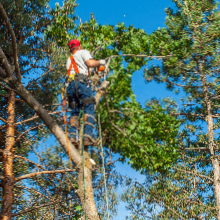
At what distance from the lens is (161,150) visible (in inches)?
257

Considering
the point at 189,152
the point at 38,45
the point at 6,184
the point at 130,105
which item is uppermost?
the point at 38,45

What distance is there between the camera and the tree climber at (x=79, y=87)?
154 inches

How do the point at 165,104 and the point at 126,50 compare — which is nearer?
the point at 126,50

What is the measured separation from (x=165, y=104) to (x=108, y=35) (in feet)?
11.9

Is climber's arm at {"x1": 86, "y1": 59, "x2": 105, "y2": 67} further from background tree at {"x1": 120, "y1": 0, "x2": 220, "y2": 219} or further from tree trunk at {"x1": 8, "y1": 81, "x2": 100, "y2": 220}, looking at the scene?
background tree at {"x1": 120, "y1": 0, "x2": 220, "y2": 219}

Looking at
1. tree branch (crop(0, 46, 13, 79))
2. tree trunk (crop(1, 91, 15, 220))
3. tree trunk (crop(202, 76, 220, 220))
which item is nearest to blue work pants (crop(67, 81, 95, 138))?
tree branch (crop(0, 46, 13, 79))

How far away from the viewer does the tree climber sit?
3919 mm

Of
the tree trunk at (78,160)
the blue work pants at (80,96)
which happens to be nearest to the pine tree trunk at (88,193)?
the tree trunk at (78,160)

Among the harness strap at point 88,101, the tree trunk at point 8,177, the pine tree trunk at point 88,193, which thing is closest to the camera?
the pine tree trunk at point 88,193

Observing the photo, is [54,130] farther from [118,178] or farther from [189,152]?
[189,152]

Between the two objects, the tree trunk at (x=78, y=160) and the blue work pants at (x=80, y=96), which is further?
the blue work pants at (x=80, y=96)

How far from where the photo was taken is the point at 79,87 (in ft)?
13.3

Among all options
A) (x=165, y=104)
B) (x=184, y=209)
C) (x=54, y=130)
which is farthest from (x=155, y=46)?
(x=54, y=130)

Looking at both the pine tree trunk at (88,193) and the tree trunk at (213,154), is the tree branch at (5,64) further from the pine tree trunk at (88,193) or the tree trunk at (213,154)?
the tree trunk at (213,154)
